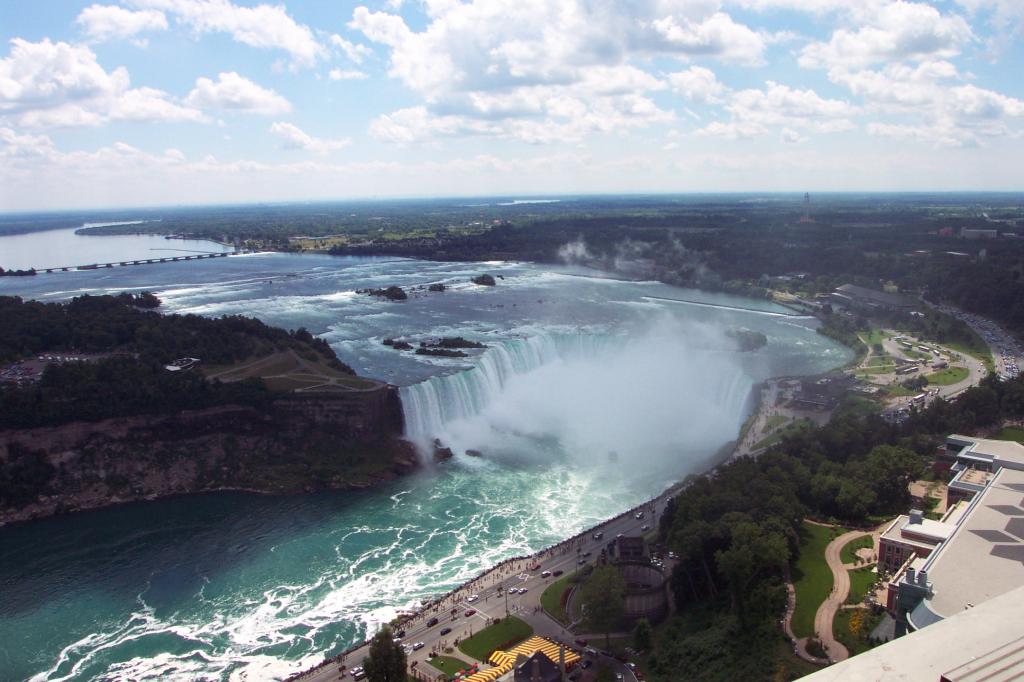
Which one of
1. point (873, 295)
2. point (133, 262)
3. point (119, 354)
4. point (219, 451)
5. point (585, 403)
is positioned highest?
point (133, 262)

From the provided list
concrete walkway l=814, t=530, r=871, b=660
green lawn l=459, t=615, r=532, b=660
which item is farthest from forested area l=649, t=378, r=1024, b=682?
green lawn l=459, t=615, r=532, b=660

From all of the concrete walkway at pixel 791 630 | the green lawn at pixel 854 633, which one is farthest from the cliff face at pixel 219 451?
the green lawn at pixel 854 633

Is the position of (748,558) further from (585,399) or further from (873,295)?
(873,295)

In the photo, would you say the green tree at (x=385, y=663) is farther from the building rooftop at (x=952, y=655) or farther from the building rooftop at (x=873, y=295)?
the building rooftop at (x=873, y=295)

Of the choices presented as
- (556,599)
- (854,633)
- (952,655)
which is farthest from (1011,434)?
(952,655)

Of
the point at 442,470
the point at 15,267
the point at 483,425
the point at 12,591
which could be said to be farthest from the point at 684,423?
the point at 15,267

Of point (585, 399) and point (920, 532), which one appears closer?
point (920, 532)
